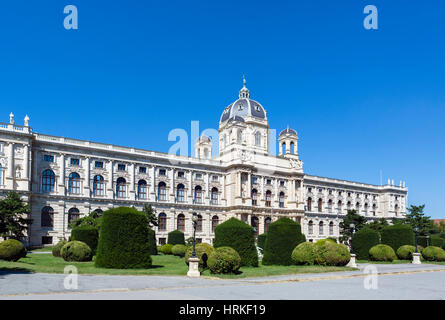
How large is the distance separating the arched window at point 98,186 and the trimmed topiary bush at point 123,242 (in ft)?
107

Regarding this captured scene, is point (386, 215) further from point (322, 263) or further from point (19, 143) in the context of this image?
point (19, 143)

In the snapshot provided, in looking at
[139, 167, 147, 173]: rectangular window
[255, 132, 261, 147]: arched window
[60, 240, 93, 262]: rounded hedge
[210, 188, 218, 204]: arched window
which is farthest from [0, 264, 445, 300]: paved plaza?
[255, 132, 261, 147]: arched window

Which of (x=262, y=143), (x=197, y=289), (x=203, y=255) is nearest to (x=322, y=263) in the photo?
(x=203, y=255)

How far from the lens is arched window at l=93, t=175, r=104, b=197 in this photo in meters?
57.8

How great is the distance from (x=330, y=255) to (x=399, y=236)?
63.3ft

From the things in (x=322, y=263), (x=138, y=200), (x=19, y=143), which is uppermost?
(x=19, y=143)

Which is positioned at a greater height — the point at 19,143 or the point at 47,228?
the point at 19,143

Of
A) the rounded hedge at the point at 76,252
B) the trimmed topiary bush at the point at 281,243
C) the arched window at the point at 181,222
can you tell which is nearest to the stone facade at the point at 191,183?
the arched window at the point at 181,222

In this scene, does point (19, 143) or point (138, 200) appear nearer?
point (19, 143)

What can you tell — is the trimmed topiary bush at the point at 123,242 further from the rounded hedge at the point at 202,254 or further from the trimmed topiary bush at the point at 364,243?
the trimmed topiary bush at the point at 364,243

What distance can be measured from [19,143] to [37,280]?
3540 cm

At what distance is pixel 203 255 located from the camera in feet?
89.8
